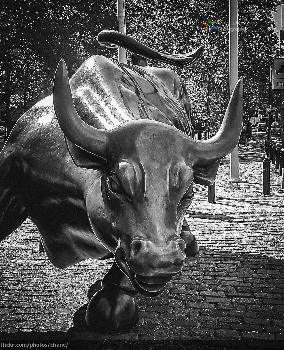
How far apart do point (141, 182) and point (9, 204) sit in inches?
74.4

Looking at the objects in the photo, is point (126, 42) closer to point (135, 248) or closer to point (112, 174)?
point (112, 174)

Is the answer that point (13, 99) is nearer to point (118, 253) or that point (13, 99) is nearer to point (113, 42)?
point (113, 42)

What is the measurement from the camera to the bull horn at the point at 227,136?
3359 millimetres

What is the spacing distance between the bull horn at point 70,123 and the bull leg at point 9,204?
1.45 m

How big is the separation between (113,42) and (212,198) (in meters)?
6.70

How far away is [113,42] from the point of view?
5.48 meters

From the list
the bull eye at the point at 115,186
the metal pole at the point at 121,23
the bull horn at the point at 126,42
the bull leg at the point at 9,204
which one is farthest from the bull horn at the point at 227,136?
the metal pole at the point at 121,23

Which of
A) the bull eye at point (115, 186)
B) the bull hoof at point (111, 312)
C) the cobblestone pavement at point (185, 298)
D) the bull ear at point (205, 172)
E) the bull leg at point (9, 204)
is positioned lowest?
the cobblestone pavement at point (185, 298)

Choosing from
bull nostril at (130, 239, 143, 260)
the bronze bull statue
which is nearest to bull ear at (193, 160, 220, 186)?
the bronze bull statue

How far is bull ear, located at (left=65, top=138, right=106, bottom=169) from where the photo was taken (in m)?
3.24

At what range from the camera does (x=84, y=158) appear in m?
3.27

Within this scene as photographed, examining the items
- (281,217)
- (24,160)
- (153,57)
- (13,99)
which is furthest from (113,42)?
(13,99)

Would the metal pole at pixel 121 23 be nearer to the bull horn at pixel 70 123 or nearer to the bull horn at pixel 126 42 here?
the bull horn at pixel 126 42

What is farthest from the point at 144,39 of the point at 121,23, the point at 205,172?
the point at 205,172
